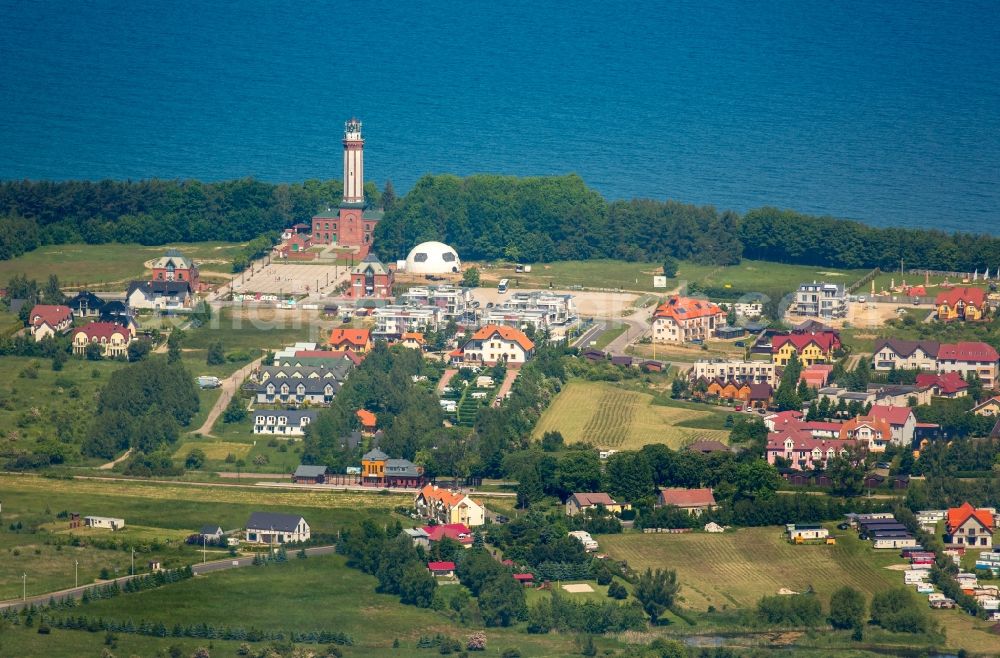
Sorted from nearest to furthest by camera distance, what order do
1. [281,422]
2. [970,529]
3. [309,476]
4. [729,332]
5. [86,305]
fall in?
1. [970,529]
2. [309,476]
3. [281,422]
4. [729,332]
5. [86,305]

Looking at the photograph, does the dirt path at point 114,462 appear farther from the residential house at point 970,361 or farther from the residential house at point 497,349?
the residential house at point 970,361

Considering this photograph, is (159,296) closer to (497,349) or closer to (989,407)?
(497,349)

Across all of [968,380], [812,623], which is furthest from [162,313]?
[812,623]

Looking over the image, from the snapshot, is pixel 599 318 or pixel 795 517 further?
pixel 599 318

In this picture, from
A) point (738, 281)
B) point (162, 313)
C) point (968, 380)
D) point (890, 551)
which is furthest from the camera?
point (738, 281)

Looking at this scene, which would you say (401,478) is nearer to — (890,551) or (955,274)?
(890,551)

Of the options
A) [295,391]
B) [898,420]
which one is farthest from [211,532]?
[898,420]
